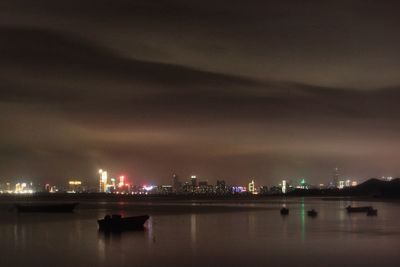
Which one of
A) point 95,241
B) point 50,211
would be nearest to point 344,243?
point 95,241

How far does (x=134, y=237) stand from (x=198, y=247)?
9865mm

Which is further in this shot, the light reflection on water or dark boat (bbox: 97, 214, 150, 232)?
dark boat (bbox: 97, 214, 150, 232)

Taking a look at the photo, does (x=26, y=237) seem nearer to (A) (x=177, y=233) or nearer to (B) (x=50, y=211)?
(A) (x=177, y=233)

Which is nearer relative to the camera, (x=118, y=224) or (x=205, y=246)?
(x=205, y=246)

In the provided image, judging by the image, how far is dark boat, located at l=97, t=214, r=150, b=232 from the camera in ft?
191

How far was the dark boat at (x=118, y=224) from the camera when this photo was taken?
191 ft

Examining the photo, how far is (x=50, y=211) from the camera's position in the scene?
109 metres

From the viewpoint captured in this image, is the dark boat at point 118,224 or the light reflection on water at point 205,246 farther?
the dark boat at point 118,224

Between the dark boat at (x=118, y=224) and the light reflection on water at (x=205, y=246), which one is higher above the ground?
the dark boat at (x=118, y=224)

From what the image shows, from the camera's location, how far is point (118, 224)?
59.3m

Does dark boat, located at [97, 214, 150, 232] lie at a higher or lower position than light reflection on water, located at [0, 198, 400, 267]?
higher

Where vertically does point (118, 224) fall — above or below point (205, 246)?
above

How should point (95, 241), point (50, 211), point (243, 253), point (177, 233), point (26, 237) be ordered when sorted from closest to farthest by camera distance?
1. point (243, 253)
2. point (95, 241)
3. point (26, 237)
4. point (177, 233)
5. point (50, 211)

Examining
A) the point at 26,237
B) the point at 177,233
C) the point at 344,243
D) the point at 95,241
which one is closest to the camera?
the point at 344,243
